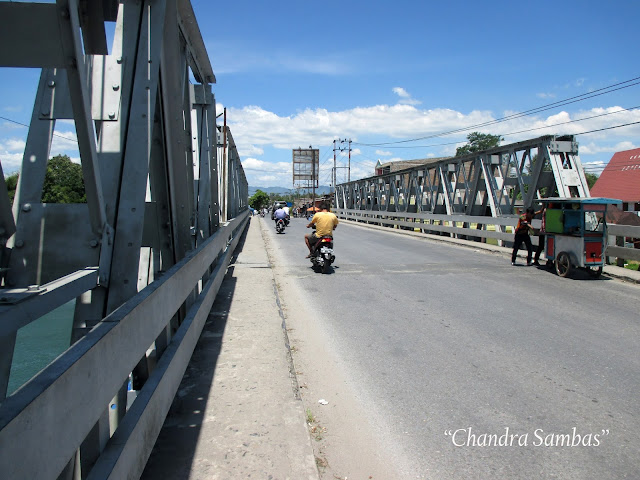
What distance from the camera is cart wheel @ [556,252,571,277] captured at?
10.8 metres

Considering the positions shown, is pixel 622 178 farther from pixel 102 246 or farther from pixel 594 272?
pixel 102 246

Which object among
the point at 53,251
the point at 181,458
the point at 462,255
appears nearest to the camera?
the point at 181,458

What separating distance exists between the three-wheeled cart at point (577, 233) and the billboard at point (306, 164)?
62803 mm

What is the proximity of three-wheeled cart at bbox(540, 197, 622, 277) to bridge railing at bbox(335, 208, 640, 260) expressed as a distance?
0.62 metres

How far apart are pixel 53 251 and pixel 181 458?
163 centimetres

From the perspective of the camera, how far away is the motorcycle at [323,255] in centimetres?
1142

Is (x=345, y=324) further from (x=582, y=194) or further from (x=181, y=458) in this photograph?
(x=582, y=194)

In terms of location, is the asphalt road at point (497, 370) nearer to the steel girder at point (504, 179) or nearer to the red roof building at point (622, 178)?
the steel girder at point (504, 179)

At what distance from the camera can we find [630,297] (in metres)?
8.67

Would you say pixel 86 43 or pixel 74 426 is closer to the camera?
pixel 74 426

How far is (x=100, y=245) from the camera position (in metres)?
3.20

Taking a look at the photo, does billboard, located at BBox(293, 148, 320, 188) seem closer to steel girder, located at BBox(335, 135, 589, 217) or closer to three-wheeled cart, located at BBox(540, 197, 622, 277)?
steel girder, located at BBox(335, 135, 589, 217)

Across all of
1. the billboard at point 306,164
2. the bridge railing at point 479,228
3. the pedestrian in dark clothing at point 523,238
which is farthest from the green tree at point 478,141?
the pedestrian in dark clothing at point 523,238

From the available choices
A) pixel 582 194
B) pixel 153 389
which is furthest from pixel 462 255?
pixel 153 389
